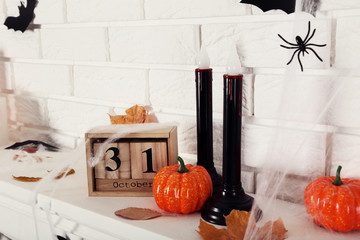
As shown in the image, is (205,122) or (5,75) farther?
(5,75)

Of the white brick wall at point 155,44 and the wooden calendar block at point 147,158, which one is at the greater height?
the white brick wall at point 155,44

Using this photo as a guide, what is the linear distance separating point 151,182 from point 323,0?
513mm

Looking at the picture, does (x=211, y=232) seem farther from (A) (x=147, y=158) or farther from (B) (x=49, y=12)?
(B) (x=49, y=12)

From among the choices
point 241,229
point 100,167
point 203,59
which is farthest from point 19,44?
point 241,229

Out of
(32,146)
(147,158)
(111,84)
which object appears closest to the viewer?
(147,158)

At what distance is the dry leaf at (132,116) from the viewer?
1036mm

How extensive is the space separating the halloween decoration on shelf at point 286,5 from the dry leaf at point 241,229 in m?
0.40

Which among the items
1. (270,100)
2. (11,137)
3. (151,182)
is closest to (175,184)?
(151,182)

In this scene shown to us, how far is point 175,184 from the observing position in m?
0.81

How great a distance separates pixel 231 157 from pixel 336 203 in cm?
20

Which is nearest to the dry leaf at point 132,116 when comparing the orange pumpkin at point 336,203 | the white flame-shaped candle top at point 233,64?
the white flame-shaped candle top at point 233,64

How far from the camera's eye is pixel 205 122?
89 centimetres

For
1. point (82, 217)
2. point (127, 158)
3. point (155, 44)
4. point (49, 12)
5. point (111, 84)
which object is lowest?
point (82, 217)

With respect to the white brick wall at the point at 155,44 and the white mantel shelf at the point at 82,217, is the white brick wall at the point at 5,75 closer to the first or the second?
the white mantel shelf at the point at 82,217
